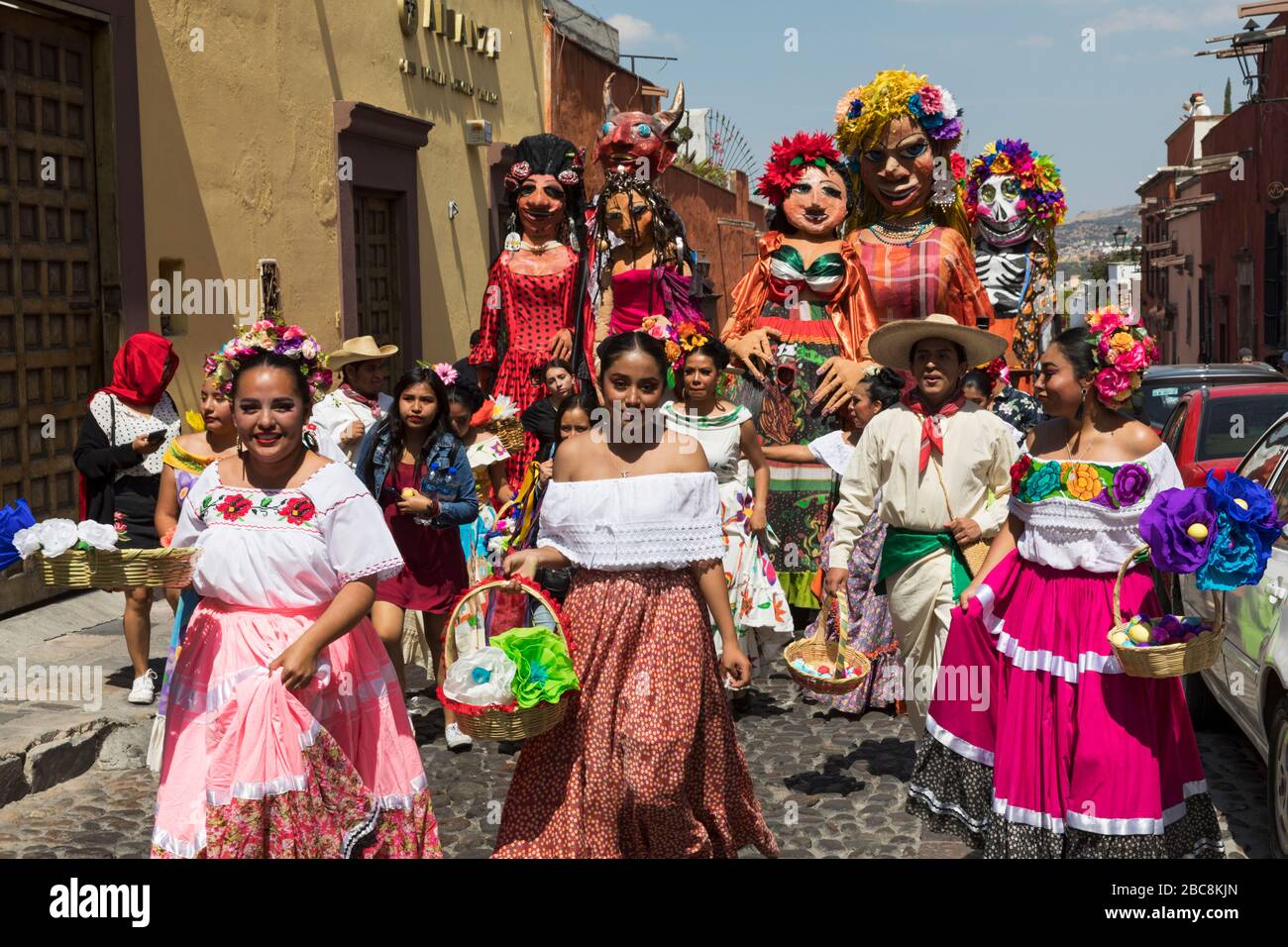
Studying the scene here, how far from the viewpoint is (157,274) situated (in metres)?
10.3

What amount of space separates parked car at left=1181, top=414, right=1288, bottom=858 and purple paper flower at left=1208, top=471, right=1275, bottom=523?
0.37 m

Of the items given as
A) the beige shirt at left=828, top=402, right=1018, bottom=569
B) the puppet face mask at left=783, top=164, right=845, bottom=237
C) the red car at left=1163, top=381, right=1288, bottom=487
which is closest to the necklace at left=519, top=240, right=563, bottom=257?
the puppet face mask at left=783, top=164, right=845, bottom=237

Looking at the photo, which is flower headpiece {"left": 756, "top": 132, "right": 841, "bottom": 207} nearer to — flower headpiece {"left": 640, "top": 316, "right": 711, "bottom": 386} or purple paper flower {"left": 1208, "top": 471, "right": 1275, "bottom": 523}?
flower headpiece {"left": 640, "top": 316, "right": 711, "bottom": 386}

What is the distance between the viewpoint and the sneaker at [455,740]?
6906 millimetres

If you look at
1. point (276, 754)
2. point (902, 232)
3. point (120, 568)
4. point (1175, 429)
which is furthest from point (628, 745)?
point (1175, 429)

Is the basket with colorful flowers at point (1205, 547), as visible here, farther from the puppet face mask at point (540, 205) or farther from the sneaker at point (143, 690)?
the puppet face mask at point (540, 205)

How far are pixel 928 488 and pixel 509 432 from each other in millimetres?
3388

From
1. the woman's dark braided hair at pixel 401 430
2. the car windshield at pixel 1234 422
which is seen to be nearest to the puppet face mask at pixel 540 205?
the woman's dark braided hair at pixel 401 430

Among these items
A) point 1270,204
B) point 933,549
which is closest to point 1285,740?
point 933,549

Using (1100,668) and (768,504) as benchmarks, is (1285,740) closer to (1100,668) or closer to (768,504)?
(1100,668)

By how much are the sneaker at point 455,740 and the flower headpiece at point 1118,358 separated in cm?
335

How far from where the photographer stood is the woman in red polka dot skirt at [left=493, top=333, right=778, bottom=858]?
183 inches

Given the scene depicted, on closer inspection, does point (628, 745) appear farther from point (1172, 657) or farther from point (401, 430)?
point (401, 430)
